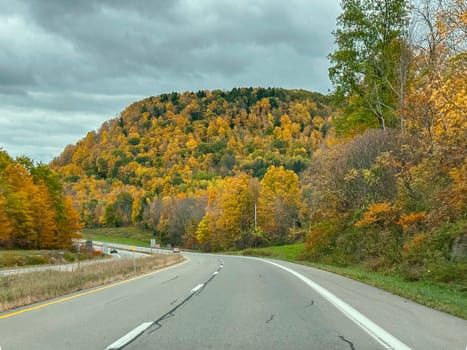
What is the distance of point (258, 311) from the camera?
9.62m

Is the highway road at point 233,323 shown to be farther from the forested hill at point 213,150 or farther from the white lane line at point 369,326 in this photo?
the forested hill at point 213,150

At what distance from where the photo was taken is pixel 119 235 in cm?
15750

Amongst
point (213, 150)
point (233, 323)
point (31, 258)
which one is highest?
point (213, 150)

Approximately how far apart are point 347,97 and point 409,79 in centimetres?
554

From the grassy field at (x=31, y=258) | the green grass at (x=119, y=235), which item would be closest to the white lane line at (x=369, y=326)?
the grassy field at (x=31, y=258)

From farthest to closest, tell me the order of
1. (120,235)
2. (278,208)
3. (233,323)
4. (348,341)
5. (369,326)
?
(120,235) < (278,208) < (233,323) < (369,326) < (348,341)

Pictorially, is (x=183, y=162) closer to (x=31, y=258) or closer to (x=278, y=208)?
(x=278, y=208)

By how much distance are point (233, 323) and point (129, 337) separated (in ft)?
6.26

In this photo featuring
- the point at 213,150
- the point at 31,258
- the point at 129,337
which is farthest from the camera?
the point at 213,150

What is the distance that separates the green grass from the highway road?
127797mm

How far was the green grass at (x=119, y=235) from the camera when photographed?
468 feet

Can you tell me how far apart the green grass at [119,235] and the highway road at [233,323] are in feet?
419

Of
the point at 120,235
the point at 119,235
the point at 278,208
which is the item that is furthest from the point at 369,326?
the point at 119,235

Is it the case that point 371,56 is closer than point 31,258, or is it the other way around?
point 371,56
